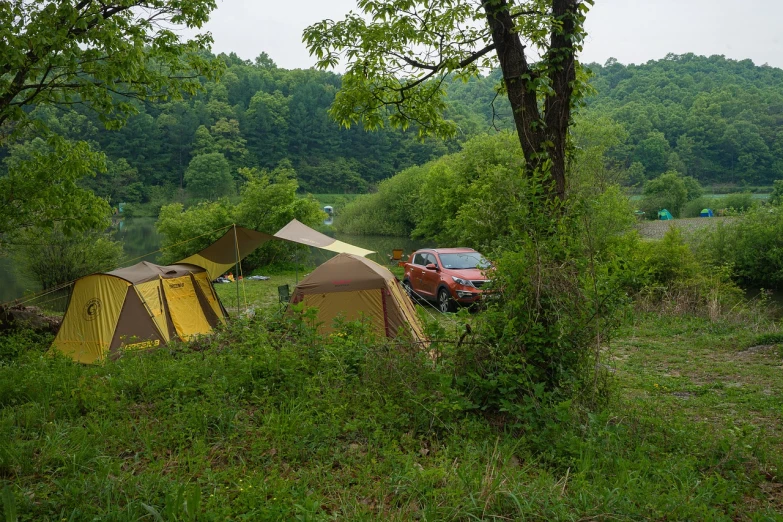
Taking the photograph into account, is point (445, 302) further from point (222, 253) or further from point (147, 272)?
point (147, 272)

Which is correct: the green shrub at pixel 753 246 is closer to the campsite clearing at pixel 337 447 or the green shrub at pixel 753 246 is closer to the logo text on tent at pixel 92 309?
the campsite clearing at pixel 337 447

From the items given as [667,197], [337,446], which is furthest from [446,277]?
[667,197]

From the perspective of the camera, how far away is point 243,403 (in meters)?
5.20

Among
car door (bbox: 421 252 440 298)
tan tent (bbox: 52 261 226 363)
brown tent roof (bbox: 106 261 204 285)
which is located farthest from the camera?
car door (bbox: 421 252 440 298)

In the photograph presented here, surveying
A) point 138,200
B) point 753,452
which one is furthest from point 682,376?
point 138,200

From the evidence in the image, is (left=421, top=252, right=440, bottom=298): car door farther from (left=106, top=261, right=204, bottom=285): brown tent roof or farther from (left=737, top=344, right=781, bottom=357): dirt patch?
(left=737, top=344, right=781, bottom=357): dirt patch

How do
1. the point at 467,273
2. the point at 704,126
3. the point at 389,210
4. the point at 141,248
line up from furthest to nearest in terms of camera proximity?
1. the point at 704,126
2. the point at 389,210
3. the point at 141,248
4. the point at 467,273

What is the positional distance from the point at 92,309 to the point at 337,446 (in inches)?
264

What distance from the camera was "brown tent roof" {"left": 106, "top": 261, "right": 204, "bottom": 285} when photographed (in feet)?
31.8

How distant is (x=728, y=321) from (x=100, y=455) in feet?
40.1

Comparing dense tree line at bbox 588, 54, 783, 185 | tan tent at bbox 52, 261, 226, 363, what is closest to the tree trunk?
tan tent at bbox 52, 261, 226, 363

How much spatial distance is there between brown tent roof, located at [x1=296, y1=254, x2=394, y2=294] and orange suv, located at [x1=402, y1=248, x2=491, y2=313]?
341 cm

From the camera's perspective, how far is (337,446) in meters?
4.46

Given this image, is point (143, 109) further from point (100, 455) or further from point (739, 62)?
point (100, 455)
